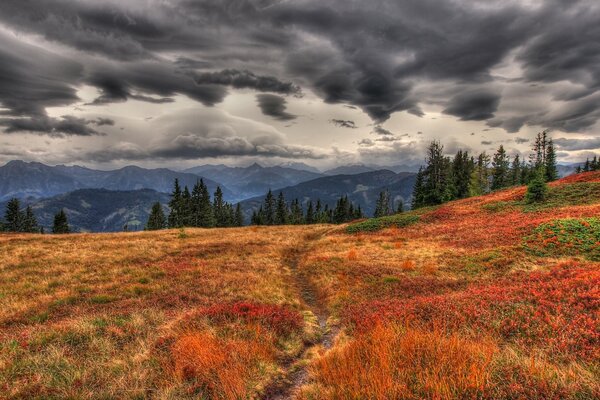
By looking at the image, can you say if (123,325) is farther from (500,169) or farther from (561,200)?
(500,169)

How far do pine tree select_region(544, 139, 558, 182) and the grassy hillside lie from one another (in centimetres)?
7924

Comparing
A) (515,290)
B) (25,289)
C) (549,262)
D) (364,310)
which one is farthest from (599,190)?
(25,289)

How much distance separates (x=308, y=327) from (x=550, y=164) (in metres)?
104

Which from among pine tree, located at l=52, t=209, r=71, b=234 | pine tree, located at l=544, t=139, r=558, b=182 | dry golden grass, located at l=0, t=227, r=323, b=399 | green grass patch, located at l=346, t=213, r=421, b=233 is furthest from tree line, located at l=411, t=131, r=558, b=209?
pine tree, located at l=52, t=209, r=71, b=234

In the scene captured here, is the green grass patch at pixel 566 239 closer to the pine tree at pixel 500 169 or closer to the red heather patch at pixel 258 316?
the red heather patch at pixel 258 316

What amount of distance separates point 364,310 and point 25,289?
52.4 feet

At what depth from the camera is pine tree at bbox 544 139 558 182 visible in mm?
78875

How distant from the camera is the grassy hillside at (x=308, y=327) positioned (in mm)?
5469

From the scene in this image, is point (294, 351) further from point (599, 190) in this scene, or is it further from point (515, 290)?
point (599, 190)

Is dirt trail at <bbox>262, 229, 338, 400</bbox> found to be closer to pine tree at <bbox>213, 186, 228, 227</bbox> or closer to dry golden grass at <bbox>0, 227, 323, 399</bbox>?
dry golden grass at <bbox>0, 227, 323, 399</bbox>

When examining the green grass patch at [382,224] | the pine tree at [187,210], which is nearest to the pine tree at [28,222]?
the pine tree at [187,210]

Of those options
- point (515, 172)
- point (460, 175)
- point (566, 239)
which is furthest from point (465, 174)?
point (566, 239)

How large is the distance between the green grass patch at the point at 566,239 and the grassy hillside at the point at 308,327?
11cm

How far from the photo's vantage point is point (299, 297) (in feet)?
49.2
